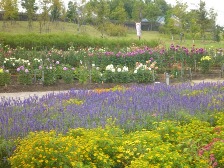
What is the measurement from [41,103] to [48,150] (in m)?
3.39

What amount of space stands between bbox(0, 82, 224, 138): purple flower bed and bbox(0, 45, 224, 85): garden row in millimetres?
5144

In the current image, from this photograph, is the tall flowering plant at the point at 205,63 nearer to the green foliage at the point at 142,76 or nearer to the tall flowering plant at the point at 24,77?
the green foliage at the point at 142,76

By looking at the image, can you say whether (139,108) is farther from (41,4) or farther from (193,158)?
(41,4)

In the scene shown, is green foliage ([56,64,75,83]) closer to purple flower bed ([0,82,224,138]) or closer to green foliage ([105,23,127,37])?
purple flower bed ([0,82,224,138])

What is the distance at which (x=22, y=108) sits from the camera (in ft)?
22.9

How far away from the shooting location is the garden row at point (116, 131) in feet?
14.2

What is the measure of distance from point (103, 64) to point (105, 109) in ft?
31.3

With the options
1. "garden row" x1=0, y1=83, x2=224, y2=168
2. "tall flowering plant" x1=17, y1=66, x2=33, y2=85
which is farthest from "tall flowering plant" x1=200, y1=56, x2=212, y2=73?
"garden row" x1=0, y1=83, x2=224, y2=168

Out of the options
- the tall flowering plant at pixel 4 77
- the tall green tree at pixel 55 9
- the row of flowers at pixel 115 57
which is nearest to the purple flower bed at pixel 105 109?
the tall flowering plant at pixel 4 77

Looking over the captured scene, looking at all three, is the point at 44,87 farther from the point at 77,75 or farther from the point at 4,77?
the point at 77,75

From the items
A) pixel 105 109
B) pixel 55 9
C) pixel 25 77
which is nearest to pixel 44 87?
pixel 25 77

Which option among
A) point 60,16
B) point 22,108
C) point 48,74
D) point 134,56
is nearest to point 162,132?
point 22,108

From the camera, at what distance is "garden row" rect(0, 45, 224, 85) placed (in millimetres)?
13719

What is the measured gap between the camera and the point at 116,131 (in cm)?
533
